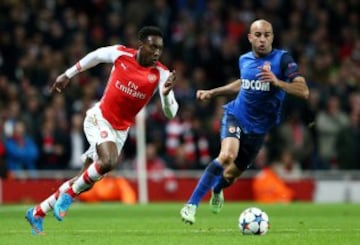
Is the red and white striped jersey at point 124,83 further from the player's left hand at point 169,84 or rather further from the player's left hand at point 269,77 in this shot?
the player's left hand at point 269,77

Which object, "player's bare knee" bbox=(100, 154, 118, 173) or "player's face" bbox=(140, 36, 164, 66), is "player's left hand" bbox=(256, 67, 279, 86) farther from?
"player's bare knee" bbox=(100, 154, 118, 173)

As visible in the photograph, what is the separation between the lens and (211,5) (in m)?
28.3

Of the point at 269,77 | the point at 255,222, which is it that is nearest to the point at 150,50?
the point at 269,77

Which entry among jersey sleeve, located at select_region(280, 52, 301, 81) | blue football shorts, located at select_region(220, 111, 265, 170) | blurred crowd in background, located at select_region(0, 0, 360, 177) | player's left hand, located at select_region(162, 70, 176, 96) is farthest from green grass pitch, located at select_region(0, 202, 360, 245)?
blurred crowd in background, located at select_region(0, 0, 360, 177)

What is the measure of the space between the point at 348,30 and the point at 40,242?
1836cm

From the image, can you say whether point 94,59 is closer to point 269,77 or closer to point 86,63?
point 86,63

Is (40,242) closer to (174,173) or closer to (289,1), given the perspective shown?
(174,173)

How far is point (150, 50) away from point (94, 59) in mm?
722

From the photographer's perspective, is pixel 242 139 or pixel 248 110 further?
pixel 242 139

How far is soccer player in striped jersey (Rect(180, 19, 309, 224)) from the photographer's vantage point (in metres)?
14.3

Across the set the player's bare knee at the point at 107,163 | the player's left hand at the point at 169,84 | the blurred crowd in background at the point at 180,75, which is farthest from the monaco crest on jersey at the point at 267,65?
the blurred crowd in background at the point at 180,75

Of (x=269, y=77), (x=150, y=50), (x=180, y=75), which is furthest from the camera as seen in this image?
(x=180, y=75)

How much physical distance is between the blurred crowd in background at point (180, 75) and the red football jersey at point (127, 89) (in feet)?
30.1

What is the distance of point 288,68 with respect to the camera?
14.2m
